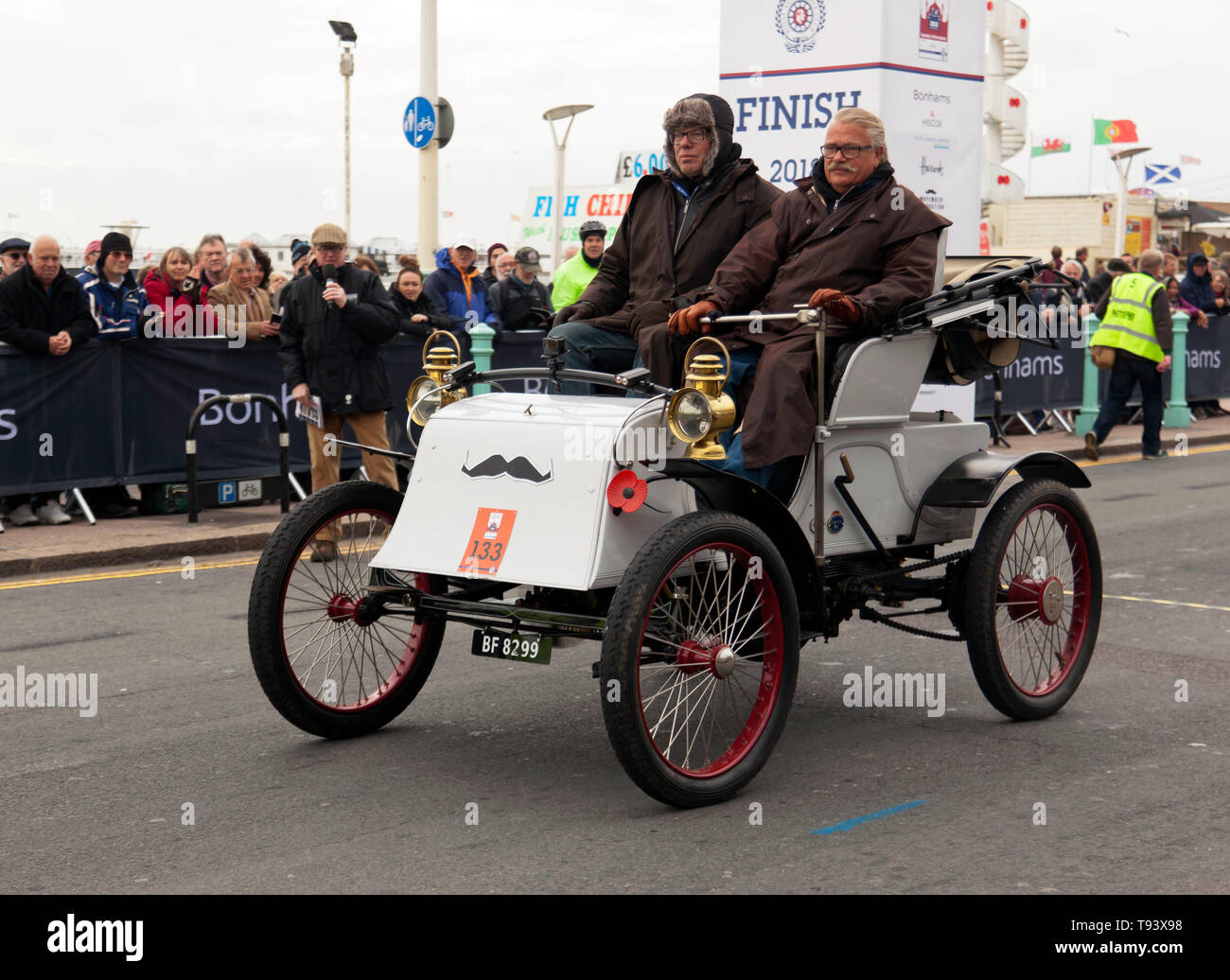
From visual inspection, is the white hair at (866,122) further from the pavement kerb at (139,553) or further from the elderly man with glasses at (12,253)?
the elderly man with glasses at (12,253)

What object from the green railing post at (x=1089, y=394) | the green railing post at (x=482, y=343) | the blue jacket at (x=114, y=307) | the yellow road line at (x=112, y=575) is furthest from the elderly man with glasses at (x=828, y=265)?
the green railing post at (x=1089, y=394)

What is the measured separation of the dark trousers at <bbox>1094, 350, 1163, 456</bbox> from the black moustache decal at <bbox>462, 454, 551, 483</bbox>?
12261 millimetres

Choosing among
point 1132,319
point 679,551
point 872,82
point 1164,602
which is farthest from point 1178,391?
point 679,551

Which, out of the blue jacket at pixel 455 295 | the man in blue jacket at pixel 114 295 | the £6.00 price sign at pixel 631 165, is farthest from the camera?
the £6.00 price sign at pixel 631 165

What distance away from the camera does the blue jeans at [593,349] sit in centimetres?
632

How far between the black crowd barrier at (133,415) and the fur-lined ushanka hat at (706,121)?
264 inches

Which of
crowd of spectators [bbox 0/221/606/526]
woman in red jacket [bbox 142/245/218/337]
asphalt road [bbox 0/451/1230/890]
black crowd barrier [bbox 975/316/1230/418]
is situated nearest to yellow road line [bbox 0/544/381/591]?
crowd of spectators [bbox 0/221/606/526]

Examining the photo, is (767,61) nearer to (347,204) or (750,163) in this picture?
(750,163)

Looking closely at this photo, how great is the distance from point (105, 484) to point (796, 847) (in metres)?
8.38

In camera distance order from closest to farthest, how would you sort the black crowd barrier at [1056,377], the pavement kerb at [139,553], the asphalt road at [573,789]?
the asphalt road at [573,789] < the pavement kerb at [139,553] < the black crowd barrier at [1056,377]

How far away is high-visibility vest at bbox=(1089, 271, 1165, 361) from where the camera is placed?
1597 centimetres

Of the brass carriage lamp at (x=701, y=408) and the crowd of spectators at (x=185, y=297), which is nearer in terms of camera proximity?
the brass carriage lamp at (x=701, y=408)

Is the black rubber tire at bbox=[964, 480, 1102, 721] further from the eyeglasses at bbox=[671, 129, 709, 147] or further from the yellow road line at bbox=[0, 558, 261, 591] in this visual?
the yellow road line at bbox=[0, 558, 261, 591]
